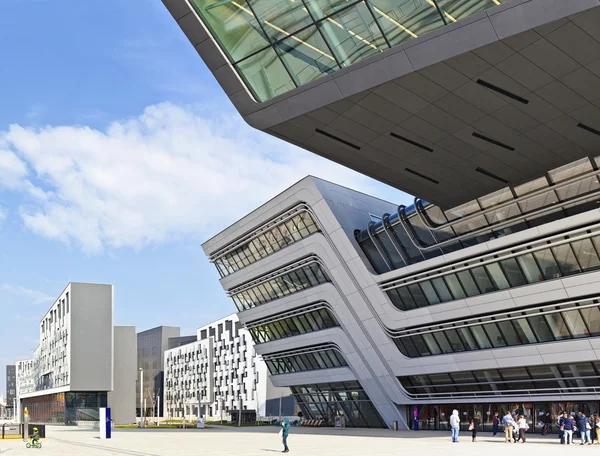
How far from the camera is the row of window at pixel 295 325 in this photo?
178 feet

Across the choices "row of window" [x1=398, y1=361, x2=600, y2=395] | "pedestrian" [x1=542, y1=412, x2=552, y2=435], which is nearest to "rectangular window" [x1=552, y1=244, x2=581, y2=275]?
"row of window" [x1=398, y1=361, x2=600, y2=395]

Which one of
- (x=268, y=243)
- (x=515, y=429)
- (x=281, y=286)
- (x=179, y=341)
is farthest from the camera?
(x=179, y=341)

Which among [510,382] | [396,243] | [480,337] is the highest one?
[396,243]

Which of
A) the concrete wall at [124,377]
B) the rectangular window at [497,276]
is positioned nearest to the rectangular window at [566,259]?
the rectangular window at [497,276]

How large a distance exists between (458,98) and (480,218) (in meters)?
14.9

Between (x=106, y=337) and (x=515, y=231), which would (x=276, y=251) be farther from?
(x=106, y=337)

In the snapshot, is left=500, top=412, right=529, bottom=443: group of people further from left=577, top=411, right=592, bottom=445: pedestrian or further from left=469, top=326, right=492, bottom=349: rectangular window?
left=469, top=326, right=492, bottom=349: rectangular window

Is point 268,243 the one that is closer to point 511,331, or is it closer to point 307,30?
point 511,331

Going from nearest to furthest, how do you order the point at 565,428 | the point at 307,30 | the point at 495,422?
the point at 307,30
the point at 565,428
the point at 495,422

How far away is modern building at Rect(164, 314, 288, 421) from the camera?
109 metres

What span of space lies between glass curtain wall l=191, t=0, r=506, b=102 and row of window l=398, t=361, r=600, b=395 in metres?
21.6

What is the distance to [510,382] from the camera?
4128cm

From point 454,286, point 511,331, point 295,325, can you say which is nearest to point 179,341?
point 295,325

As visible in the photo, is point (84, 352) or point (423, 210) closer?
point (423, 210)
